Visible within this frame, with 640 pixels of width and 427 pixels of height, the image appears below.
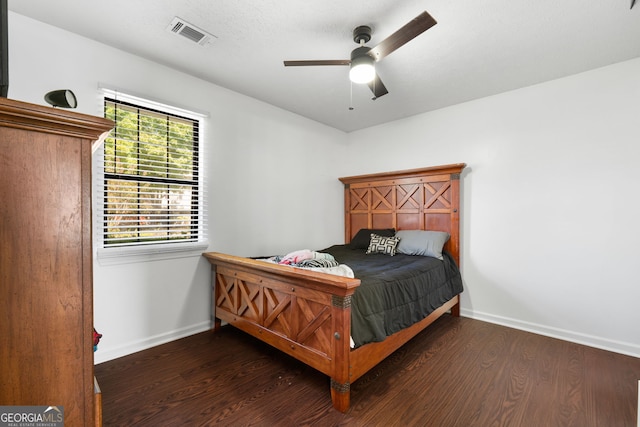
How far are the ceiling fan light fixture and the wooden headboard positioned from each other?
5.85 feet

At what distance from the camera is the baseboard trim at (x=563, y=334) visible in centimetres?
256

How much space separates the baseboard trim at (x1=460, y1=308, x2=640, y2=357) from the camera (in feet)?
8.39

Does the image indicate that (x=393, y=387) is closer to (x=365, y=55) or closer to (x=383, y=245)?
(x=383, y=245)

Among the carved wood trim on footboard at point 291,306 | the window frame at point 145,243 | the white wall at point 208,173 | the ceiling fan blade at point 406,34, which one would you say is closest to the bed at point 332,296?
the carved wood trim on footboard at point 291,306

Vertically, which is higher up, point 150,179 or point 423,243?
point 150,179

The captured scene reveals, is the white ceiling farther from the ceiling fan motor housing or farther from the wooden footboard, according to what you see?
the wooden footboard

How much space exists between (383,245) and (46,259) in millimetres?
3250

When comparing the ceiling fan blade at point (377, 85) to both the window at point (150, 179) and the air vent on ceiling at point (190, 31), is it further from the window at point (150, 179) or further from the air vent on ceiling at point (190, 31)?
the window at point (150, 179)

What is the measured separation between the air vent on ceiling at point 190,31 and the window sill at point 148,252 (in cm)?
182

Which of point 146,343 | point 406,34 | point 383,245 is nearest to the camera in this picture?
point 406,34

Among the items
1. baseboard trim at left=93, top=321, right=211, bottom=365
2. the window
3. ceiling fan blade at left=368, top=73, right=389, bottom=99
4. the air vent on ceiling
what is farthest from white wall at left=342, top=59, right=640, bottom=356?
baseboard trim at left=93, top=321, right=211, bottom=365

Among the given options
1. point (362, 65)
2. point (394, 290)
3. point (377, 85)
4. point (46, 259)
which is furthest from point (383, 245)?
point (46, 259)

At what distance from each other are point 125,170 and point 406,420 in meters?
2.88

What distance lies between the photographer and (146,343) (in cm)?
255
